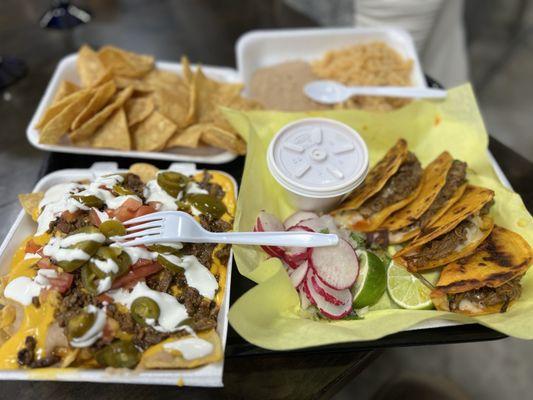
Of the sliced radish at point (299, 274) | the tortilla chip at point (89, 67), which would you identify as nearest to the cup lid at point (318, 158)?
the sliced radish at point (299, 274)

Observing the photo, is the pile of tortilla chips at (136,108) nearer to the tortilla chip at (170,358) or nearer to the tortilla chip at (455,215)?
the tortilla chip at (455,215)

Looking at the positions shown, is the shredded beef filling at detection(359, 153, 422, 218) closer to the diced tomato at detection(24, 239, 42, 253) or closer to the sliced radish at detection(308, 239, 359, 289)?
the sliced radish at detection(308, 239, 359, 289)

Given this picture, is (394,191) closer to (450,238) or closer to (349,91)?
(450,238)

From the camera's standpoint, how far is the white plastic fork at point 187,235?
5.43 ft

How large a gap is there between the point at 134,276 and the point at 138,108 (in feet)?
3.81

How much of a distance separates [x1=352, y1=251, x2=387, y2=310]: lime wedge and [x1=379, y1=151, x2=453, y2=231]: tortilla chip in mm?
261

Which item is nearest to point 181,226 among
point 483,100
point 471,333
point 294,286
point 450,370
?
point 294,286

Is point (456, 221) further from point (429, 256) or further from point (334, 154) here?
point (334, 154)

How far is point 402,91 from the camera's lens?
257 cm

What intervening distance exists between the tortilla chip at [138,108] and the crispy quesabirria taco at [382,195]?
3.80 ft

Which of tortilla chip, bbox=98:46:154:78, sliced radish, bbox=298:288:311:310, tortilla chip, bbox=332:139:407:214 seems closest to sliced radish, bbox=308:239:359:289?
sliced radish, bbox=298:288:311:310

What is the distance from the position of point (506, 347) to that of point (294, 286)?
7.00 ft

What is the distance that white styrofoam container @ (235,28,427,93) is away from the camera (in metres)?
3.02

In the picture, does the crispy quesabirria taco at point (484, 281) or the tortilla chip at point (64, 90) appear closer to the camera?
the crispy quesabirria taco at point (484, 281)
